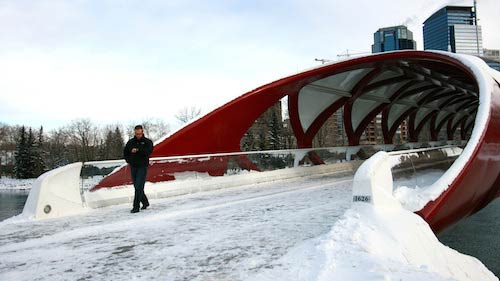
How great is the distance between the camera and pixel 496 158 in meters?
10.6

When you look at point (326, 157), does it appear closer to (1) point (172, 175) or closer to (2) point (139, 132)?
(1) point (172, 175)

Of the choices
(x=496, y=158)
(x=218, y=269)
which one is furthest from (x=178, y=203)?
(x=496, y=158)

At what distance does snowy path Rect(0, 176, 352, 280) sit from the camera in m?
3.98

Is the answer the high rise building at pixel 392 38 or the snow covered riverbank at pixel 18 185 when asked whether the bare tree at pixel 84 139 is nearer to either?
the snow covered riverbank at pixel 18 185

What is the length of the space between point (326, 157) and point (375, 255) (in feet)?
45.9

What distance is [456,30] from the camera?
145 metres

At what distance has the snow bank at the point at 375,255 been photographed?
3584 mm

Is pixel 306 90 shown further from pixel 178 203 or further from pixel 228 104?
pixel 178 203

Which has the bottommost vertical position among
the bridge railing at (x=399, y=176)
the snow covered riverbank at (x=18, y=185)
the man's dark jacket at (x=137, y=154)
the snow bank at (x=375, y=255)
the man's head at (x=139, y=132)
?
the snow covered riverbank at (x=18, y=185)

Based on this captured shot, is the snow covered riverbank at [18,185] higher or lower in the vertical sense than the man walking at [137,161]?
lower

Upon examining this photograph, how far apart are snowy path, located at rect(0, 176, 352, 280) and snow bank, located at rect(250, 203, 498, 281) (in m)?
0.35

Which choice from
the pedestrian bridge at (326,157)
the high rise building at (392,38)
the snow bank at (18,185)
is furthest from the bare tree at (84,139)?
the high rise building at (392,38)

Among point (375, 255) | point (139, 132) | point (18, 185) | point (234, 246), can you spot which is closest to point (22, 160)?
point (18, 185)

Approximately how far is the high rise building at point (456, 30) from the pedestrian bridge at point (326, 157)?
138 metres
